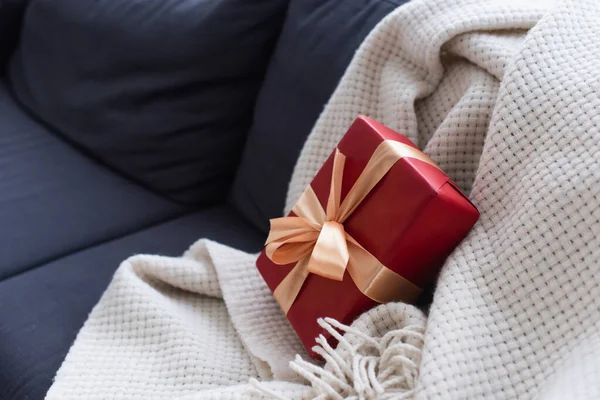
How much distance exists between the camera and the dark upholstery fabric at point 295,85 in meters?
1.02

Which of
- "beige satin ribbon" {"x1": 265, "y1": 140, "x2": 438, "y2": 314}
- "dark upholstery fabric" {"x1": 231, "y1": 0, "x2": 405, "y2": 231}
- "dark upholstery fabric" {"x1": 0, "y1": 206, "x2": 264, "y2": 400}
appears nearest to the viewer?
"beige satin ribbon" {"x1": 265, "y1": 140, "x2": 438, "y2": 314}

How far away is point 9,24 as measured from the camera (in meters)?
1.56

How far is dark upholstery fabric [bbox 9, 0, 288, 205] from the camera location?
1188 mm

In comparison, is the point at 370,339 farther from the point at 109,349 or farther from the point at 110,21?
the point at 110,21

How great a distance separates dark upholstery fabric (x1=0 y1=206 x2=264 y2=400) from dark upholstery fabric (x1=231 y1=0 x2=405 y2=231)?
0.08m

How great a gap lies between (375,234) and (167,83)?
0.63 metres

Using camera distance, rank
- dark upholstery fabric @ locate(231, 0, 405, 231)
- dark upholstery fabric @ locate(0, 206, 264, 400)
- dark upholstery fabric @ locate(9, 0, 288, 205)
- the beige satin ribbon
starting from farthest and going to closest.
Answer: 1. dark upholstery fabric @ locate(9, 0, 288, 205)
2. dark upholstery fabric @ locate(231, 0, 405, 231)
3. dark upholstery fabric @ locate(0, 206, 264, 400)
4. the beige satin ribbon

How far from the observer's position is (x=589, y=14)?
791mm

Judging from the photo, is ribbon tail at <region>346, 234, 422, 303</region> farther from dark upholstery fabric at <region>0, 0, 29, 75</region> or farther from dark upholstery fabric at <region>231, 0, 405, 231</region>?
dark upholstery fabric at <region>0, 0, 29, 75</region>

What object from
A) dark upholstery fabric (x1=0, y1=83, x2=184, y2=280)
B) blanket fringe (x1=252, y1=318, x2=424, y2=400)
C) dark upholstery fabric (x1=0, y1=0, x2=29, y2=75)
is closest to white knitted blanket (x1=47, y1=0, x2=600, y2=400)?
blanket fringe (x1=252, y1=318, x2=424, y2=400)

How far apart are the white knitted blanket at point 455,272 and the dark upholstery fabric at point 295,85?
0.28ft

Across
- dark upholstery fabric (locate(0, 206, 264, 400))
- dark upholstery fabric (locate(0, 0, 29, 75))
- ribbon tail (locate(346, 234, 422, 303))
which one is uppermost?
ribbon tail (locate(346, 234, 422, 303))

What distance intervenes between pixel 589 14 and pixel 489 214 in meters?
0.28

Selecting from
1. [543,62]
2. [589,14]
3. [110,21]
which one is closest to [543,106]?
[543,62]
